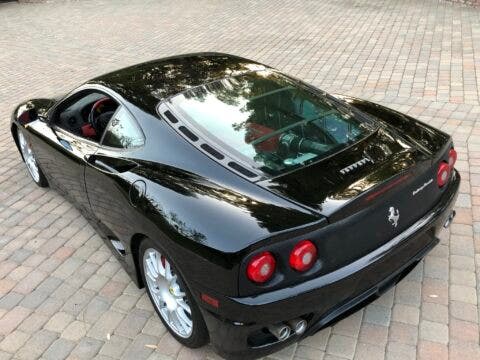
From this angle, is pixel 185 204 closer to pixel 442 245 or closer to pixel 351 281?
pixel 351 281

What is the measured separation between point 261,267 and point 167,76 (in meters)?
1.78

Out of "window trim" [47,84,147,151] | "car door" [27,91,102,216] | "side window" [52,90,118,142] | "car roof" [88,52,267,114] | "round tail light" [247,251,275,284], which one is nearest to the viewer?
"round tail light" [247,251,275,284]

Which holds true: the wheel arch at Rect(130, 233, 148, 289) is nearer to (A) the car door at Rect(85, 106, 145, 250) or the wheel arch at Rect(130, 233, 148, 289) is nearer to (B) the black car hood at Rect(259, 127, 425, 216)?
(A) the car door at Rect(85, 106, 145, 250)

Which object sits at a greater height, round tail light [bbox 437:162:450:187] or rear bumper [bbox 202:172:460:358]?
round tail light [bbox 437:162:450:187]

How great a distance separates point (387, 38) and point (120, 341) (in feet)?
27.5

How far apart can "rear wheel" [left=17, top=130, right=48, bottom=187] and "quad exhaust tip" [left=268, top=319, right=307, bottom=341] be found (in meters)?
3.34

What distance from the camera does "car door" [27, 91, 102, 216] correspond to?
3.48m

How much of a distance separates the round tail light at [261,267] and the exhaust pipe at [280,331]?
0.26 m

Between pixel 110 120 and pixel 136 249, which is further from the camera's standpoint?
pixel 110 120

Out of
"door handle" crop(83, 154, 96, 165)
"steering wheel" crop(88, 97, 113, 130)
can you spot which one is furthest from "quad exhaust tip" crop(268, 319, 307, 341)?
"steering wheel" crop(88, 97, 113, 130)

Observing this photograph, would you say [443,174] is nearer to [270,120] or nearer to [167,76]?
[270,120]

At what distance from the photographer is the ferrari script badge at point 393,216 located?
241cm

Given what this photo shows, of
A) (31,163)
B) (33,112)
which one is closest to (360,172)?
(33,112)

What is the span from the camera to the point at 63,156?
3693mm
